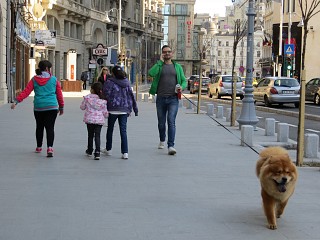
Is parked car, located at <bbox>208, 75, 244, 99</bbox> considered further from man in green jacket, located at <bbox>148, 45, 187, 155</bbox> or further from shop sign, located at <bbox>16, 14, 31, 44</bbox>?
man in green jacket, located at <bbox>148, 45, 187, 155</bbox>

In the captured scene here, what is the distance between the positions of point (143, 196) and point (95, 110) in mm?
3560

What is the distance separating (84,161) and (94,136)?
0.71m

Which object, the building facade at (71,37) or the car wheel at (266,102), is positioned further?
the car wheel at (266,102)

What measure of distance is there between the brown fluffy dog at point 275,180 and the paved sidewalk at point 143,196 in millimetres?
213

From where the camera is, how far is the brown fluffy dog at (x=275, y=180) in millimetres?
5702

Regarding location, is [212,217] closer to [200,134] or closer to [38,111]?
[38,111]

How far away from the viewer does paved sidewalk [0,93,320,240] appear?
5730 mm

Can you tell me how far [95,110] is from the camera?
34.8ft

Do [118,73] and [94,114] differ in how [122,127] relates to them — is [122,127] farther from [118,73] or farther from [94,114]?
[118,73]

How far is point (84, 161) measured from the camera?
33.4 ft

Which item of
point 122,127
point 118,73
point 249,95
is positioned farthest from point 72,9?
point 122,127

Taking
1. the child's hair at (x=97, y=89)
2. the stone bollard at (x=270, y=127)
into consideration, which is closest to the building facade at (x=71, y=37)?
the stone bollard at (x=270, y=127)

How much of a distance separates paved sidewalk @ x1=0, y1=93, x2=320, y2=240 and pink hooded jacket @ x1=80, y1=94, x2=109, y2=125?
66 centimetres

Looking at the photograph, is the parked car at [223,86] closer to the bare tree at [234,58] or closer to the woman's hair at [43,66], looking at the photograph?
the bare tree at [234,58]
